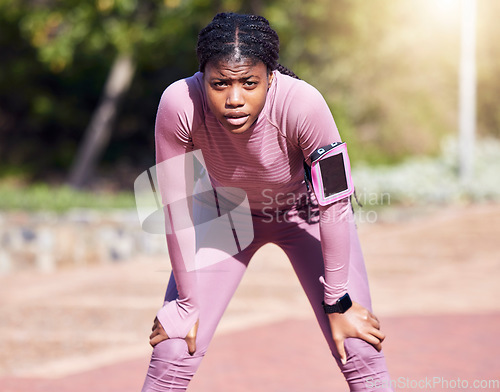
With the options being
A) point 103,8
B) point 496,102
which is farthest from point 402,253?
point 496,102

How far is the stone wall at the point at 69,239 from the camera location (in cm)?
935

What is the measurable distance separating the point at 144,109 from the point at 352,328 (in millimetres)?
15779

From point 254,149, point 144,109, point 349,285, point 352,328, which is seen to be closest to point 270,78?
point 254,149

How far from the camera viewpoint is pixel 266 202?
2.83 meters

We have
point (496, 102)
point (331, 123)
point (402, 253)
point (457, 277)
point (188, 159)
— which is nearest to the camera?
point (331, 123)

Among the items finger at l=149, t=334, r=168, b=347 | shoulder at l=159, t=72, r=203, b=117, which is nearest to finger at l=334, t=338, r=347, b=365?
finger at l=149, t=334, r=168, b=347

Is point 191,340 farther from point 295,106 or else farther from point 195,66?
point 195,66

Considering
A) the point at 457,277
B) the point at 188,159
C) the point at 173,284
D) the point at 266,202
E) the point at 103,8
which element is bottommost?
the point at 457,277

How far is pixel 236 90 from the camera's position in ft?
7.75

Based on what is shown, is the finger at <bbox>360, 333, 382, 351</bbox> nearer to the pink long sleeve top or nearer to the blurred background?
the pink long sleeve top

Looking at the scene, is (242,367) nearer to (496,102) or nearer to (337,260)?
(337,260)

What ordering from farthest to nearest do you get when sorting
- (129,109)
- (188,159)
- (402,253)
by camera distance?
(129,109), (402,253), (188,159)

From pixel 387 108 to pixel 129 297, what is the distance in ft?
43.8

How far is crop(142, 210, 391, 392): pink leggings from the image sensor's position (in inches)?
102
